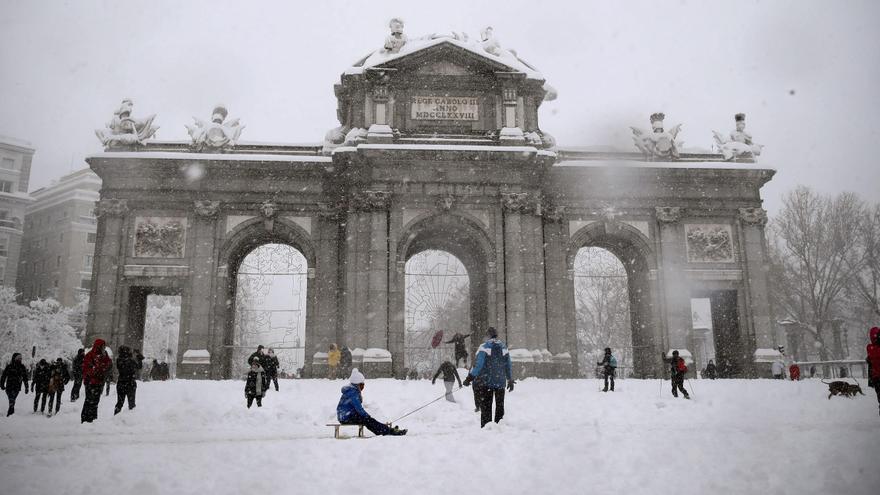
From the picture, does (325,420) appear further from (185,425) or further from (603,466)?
(603,466)

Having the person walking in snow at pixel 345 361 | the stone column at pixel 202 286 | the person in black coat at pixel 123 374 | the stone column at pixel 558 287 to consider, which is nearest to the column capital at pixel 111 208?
the stone column at pixel 202 286

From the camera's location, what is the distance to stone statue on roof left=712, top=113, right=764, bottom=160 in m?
29.5

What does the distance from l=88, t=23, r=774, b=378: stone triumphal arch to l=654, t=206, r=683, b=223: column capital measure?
0.06m

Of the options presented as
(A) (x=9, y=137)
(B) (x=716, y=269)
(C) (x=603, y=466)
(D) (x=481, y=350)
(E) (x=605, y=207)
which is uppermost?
(A) (x=9, y=137)

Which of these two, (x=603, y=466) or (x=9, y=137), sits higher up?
(x=9, y=137)

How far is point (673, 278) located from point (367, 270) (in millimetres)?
12443

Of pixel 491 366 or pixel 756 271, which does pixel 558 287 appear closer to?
pixel 756 271

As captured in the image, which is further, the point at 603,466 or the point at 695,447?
the point at 695,447

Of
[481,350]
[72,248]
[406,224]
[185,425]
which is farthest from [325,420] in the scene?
[72,248]

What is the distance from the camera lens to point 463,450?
8.91m

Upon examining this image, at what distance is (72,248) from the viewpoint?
59.2 m

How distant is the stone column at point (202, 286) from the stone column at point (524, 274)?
11.3 metres

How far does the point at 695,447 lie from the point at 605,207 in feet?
66.3

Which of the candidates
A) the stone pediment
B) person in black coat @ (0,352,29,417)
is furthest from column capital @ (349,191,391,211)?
person in black coat @ (0,352,29,417)
